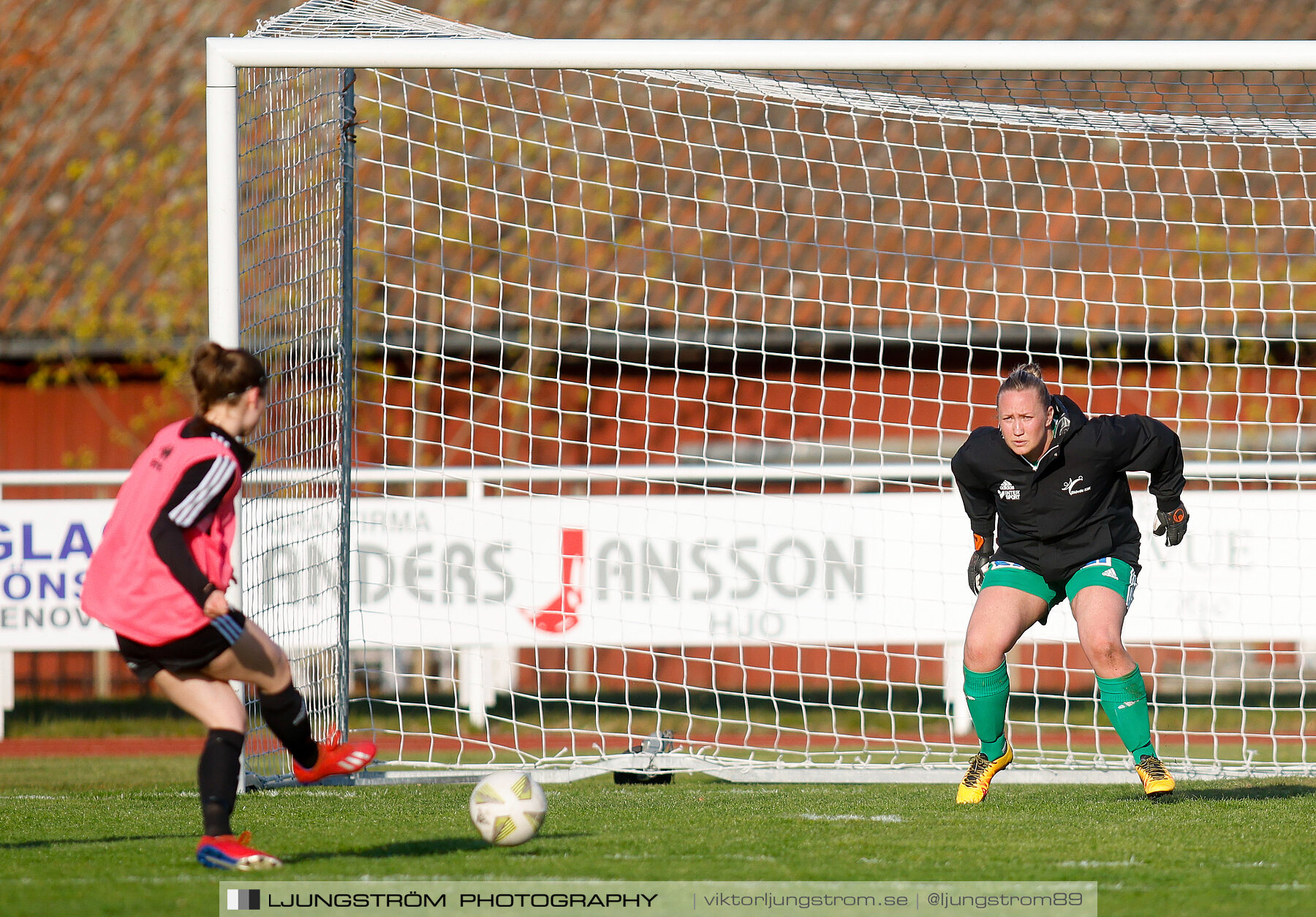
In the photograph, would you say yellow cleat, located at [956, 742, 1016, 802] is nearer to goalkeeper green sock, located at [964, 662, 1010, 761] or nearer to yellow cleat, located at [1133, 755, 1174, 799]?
goalkeeper green sock, located at [964, 662, 1010, 761]

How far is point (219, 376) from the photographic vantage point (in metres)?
4.43

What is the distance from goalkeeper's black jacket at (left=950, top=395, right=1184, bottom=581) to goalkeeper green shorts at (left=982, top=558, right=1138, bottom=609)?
0.08 ft

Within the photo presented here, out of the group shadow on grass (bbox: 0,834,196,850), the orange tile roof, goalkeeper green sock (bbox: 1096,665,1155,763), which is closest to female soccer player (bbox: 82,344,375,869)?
shadow on grass (bbox: 0,834,196,850)

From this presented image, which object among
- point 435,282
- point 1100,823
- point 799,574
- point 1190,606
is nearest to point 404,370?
point 435,282

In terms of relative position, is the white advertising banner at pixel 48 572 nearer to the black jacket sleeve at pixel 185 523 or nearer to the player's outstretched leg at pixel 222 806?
the player's outstretched leg at pixel 222 806

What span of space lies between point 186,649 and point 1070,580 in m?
3.33

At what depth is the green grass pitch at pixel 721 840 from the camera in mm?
4344

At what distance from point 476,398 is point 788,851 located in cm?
828

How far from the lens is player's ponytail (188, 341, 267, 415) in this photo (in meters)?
4.44

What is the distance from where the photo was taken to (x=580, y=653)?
34.6 ft

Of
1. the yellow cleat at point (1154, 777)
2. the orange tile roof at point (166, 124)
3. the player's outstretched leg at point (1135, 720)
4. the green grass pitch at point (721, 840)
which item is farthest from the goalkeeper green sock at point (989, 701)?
the orange tile roof at point (166, 124)

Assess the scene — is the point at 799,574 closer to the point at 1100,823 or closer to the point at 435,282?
the point at 1100,823

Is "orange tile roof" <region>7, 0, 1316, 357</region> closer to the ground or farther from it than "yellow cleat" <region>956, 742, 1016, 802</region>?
farther from it

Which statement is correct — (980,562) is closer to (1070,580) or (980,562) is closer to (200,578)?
(1070,580)
